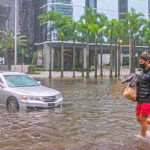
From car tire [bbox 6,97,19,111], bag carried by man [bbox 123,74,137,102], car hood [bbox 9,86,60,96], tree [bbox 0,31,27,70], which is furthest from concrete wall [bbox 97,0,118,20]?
bag carried by man [bbox 123,74,137,102]

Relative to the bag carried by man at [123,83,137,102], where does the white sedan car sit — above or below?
below

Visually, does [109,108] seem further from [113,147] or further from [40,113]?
[113,147]

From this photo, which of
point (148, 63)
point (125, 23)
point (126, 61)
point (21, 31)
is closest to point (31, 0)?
point (21, 31)

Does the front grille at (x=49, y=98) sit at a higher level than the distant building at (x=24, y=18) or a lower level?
lower

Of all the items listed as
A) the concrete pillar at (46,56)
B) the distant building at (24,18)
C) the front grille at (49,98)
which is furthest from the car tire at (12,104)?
the distant building at (24,18)

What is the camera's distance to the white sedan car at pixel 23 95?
10984 mm

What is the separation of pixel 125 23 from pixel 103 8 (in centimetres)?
2395

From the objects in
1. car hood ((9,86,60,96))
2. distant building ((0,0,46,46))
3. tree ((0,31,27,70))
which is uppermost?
distant building ((0,0,46,46))

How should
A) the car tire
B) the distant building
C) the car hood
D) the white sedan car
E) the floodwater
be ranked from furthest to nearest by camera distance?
the distant building
the car tire
the car hood
the white sedan car
the floodwater

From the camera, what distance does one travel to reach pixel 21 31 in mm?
78062

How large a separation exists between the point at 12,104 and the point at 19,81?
135 centimetres

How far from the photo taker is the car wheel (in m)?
11.2

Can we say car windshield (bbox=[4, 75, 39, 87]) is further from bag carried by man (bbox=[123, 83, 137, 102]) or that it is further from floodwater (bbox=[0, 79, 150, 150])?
bag carried by man (bbox=[123, 83, 137, 102])

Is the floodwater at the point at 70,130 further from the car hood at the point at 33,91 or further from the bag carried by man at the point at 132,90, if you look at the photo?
the bag carried by man at the point at 132,90
